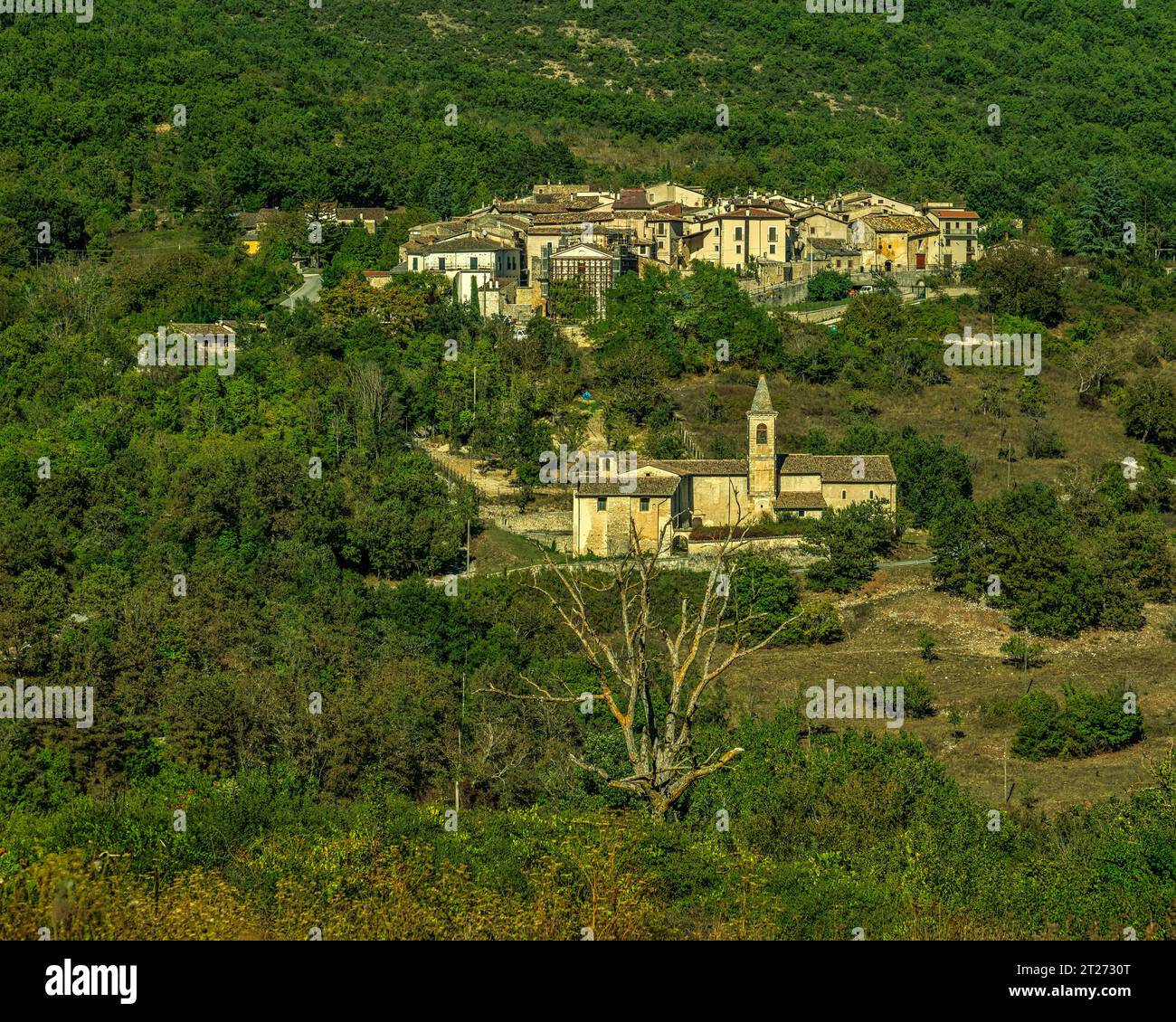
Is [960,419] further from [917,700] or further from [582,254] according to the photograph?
[917,700]

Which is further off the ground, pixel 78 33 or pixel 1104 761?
pixel 78 33

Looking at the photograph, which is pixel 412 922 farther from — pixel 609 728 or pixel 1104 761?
pixel 1104 761

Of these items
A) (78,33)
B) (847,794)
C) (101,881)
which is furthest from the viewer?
(78,33)

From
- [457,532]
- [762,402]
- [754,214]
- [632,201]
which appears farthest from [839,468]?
[632,201]

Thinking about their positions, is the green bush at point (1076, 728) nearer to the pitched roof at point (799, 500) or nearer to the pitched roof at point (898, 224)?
the pitched roof at point (799, 500)

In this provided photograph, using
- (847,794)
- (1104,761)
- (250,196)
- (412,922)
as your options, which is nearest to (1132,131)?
(250,196)

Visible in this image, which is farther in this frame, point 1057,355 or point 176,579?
point 1057,355
